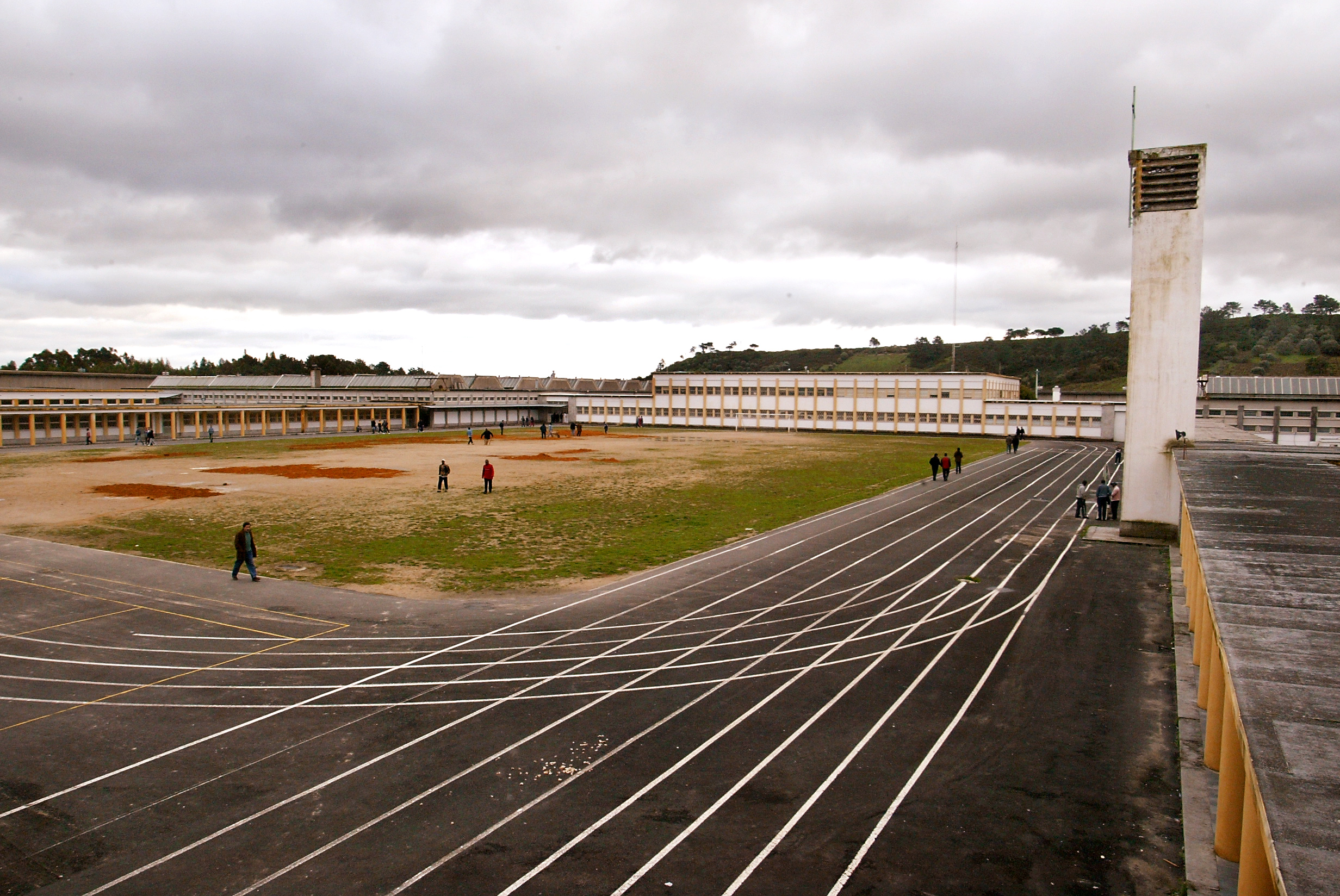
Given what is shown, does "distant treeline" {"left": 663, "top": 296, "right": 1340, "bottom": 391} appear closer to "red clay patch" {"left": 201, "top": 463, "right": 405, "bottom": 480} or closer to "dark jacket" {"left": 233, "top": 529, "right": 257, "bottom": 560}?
"red clay patch" {"left": 201, "top": 463, "right": 405, "bottom": 480}

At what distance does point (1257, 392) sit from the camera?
49469 mm

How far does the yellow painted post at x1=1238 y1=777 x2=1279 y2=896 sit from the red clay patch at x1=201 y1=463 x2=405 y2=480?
133 ft

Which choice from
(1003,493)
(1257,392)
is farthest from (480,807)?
(1257,392)

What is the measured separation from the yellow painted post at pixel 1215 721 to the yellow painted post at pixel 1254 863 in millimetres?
4584

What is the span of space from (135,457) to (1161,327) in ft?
198

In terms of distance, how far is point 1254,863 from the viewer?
5.84m

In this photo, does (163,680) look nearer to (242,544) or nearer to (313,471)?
(242,544)

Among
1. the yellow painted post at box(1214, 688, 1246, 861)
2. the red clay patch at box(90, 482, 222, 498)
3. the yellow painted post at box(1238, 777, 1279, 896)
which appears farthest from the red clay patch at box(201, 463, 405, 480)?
the yellow painted post at box(1238, 777, 1279, 896)

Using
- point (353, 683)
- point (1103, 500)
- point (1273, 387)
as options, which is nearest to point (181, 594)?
point (353, 683)

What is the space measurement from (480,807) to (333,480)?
34.7 meters

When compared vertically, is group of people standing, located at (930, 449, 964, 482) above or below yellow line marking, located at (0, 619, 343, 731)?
above

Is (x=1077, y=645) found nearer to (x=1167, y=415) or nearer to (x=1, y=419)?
(x=1167, y=415)

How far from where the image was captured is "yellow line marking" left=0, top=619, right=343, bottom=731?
1146 cm

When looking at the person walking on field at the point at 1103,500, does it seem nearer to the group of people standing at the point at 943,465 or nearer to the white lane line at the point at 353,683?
the group of people standing at the point at 943,465
